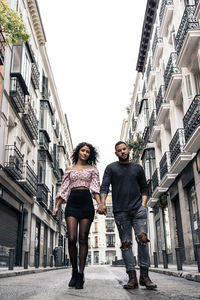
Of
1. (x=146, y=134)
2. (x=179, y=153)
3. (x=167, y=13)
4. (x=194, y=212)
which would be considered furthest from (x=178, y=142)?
(x=146, y=134)

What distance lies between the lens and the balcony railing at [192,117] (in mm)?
12492

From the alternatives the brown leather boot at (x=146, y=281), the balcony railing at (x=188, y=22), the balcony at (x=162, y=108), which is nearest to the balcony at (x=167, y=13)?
the balcony at (x=162, y=108)

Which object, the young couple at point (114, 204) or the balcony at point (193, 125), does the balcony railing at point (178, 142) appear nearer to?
the balcony at point (193, 125)

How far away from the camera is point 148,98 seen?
84.0 ft

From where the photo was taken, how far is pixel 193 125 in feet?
42.9

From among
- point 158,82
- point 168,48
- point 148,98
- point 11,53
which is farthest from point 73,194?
point 148,98

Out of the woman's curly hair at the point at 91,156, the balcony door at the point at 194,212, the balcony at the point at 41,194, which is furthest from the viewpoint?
the balcony at the point at 41,194

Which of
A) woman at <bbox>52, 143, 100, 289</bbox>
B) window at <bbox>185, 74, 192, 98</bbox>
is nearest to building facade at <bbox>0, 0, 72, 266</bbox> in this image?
window at <bbox>185, 74, 192, 98</bbox>

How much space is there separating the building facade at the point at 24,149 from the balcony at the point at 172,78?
7028 millimetres

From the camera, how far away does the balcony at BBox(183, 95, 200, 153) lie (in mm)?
11920

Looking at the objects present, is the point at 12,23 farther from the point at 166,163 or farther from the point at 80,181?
the point at 166,163

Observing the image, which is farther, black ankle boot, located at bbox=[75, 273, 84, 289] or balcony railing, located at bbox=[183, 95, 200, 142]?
balcony railing, located at bbox=[183, 95, 200, 142]

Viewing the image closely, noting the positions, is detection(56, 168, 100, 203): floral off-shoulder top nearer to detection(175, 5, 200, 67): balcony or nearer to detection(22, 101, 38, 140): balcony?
detection(175, 5, 200, 67): balcony

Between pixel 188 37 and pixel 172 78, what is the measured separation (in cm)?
303
